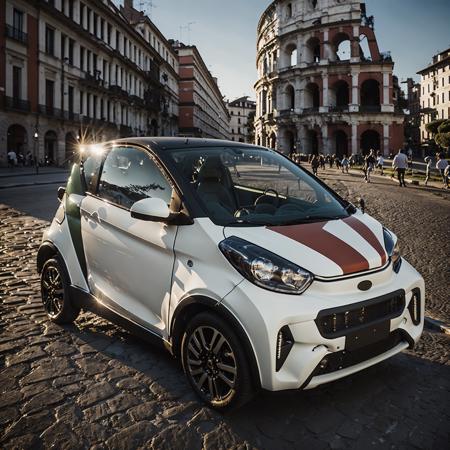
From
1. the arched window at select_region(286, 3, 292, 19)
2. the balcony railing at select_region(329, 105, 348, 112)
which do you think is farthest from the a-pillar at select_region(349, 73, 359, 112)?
the arched window at select_region(286, 3, 292, 19)

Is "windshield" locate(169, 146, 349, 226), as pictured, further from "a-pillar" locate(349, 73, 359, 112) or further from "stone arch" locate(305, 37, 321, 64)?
"stone arch" locate(305, 37, 321, 64)

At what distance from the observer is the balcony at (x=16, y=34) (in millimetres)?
32438

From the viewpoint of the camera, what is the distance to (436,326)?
409cm

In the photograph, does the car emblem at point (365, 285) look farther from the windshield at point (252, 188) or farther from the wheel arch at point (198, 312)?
the wheel arch at point (198, 312)

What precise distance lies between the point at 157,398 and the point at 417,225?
8.59 m

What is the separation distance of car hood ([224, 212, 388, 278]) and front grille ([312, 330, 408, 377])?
47 cm

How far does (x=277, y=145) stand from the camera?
2208 inches

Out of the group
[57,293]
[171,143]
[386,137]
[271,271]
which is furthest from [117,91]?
[271,271]

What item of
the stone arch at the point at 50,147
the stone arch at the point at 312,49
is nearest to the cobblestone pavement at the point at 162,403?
the stone arch at the point at 50,147

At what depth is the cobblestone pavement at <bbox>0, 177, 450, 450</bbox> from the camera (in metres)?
2.52

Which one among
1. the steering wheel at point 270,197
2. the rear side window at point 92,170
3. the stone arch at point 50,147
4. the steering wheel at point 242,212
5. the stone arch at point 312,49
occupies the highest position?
the stone arch at point 312,49

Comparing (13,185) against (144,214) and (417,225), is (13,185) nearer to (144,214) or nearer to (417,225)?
(417,225)

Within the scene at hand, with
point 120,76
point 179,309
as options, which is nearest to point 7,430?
point 179,309

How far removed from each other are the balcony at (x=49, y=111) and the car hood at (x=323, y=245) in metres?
38.2
